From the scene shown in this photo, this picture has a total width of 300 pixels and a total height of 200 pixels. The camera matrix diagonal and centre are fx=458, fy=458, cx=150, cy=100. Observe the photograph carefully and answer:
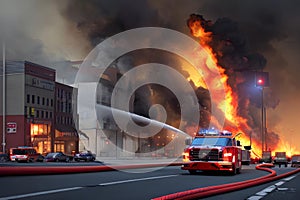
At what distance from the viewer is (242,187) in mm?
13516

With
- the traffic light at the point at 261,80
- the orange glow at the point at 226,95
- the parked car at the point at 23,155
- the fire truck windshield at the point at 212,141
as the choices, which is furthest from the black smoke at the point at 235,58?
the fire truck windshield at the point at 212,141

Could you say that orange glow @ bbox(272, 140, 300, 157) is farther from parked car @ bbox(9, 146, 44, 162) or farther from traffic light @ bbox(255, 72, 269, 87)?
parked car @ bbox(9, 146, 44, 162)

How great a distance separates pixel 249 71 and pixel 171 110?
2062 cm

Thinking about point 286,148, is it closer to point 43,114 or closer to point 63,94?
point 63,94

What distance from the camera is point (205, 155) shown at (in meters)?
19.3

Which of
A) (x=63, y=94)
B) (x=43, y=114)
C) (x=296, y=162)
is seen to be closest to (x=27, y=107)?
(x=43, y=114)

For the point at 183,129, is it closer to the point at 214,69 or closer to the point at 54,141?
the point at 214,69

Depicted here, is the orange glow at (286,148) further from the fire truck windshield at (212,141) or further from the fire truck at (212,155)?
the fire truck at (212,155)

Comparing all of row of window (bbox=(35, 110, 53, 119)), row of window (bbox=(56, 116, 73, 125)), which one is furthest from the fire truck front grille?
row of window (bbox=(56, 116, 73, 125))

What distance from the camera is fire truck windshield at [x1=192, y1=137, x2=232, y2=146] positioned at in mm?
19897

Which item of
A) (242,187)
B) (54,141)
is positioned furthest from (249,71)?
(242,187)

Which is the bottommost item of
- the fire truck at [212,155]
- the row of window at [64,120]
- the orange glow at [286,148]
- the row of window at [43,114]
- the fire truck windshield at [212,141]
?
the orange glow at [286,148]

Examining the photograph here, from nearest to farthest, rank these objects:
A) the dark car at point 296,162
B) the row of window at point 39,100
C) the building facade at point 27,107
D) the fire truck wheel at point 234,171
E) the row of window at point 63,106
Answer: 1. the fire truck wheel at point 234,171
2. the dark car at point 296,162
3. the building facade at point 27,107
4. the row of window at point 39,100
5. the row of window at point 63,106

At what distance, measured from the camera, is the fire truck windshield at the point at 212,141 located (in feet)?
65.3
